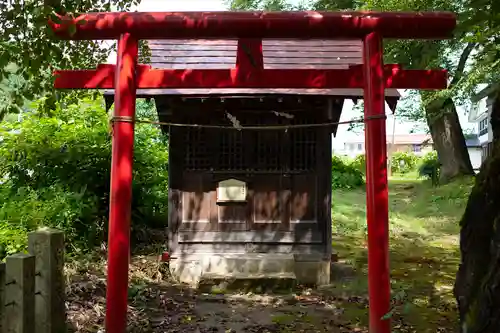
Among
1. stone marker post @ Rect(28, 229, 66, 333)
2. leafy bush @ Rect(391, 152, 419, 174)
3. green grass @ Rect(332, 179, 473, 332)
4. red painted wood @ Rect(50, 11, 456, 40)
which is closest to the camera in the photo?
stone marker post @ Rect(28, 229, 66, 333)

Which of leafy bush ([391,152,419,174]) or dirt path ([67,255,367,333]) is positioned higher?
leafy bush ([391,152,419,174])

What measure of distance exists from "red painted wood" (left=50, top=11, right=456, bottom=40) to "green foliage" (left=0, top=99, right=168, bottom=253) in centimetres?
320

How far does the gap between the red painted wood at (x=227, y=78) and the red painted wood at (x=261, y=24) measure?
37 centimetres

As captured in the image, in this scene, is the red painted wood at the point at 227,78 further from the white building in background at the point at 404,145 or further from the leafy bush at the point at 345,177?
the white building in background at the point at 404,145

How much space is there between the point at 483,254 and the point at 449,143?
17.6 m

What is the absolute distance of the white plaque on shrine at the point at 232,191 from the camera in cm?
787

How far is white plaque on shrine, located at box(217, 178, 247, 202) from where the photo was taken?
7.87 m

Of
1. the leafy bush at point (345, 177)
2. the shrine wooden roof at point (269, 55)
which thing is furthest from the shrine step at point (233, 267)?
the leafy bush at point (345, 177)

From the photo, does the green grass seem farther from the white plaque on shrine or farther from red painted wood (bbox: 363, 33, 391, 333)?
the white plaque on shrine

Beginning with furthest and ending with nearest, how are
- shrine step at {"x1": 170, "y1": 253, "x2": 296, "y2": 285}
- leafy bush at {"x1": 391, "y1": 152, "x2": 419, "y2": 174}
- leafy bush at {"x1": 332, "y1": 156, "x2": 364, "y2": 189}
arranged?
leafy bush at {"x1": 391, "y1": 152, "x2": 419, "y2": 174}
leafy bush at {"x1": 332, "y1": 156, "x2": 364, "y2": 189}
shrine step at {"x1": 170, "y1": 253, "x2": 296, "y2": 285}

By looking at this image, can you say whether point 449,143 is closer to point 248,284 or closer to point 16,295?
point 248,284

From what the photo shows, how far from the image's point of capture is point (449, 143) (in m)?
19.6

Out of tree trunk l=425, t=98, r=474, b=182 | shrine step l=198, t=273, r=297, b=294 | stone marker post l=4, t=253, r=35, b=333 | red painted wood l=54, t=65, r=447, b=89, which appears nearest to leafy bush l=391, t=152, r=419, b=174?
tree trunk l=425, t=98, r=474, b=182

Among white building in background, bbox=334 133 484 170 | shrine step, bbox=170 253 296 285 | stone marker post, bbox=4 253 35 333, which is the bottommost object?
shrine step, bbox=170 253 296 285
